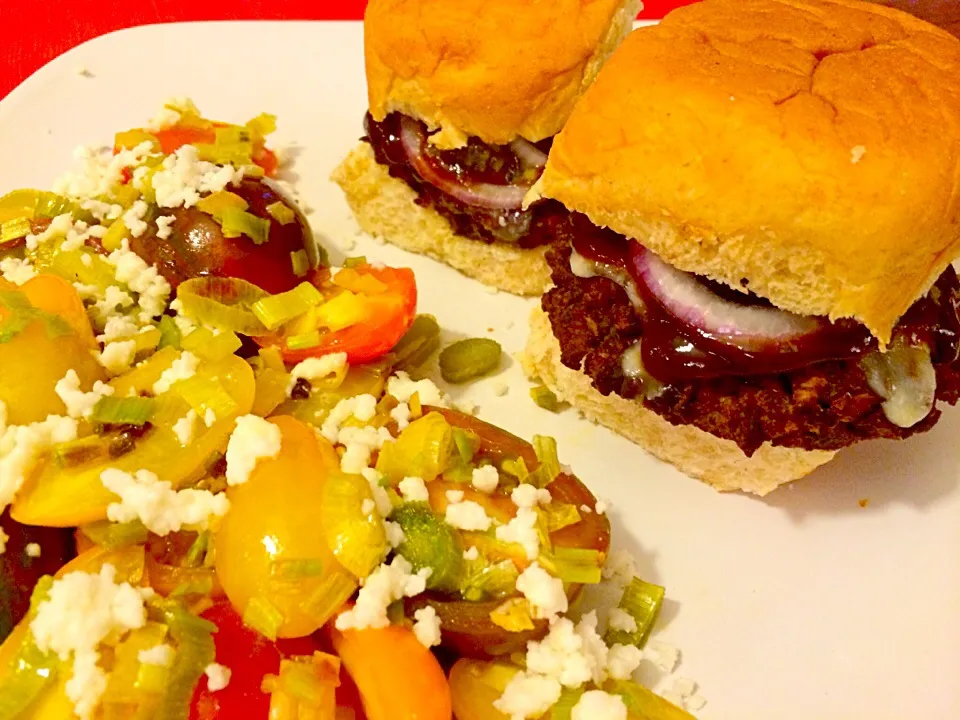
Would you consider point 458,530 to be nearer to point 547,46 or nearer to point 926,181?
point 926,181

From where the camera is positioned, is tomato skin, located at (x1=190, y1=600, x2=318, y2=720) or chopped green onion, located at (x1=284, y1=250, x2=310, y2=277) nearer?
tomato skin, located at (x1=190, y1=600, x2=318, y2=720)

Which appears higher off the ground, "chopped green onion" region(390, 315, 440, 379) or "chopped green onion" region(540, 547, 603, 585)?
"chopped green onion" region(540, 547, 603, 585)

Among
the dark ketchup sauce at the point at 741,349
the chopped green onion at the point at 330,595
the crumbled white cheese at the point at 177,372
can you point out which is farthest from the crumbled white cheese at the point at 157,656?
the dark ketchup sauce at the point at 741,349

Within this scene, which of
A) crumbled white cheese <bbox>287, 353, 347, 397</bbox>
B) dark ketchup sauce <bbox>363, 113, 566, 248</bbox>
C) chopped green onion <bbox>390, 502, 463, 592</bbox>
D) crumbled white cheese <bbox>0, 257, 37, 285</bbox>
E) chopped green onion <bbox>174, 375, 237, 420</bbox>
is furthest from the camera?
dark ketchup sauce <bbox>363, 113, 566, 248</bbox>

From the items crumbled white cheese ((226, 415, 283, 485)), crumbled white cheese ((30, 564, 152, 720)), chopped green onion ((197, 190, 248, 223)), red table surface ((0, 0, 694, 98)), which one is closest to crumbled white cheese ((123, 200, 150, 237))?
chopped green onion ((197, 190, 248, 223))

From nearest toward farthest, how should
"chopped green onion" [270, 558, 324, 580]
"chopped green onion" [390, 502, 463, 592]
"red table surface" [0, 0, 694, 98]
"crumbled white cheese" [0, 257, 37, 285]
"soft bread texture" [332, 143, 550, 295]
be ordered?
"chopped green onion" [270, 558, 324, 580] → "chopped green onion" [390, 502, 463, 592] → "crumbled white cheese" [0, 257, 37, 285] → "soft bread texture" [332, 143, 550, 295] → "red table surface" [0, 0, 694, 98]

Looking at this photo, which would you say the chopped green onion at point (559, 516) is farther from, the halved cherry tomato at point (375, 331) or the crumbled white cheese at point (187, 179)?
the crumbled white cheese at point (187, 179)

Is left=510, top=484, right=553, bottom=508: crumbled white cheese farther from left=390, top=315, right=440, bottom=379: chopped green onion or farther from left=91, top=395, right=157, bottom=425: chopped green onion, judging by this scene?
left=91, top=395, right=157, bottom=425: chopped green onion
